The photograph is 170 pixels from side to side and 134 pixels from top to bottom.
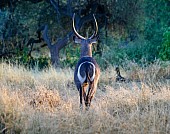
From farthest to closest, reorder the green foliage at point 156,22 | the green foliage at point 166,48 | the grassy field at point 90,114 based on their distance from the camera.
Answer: the green foliage at point 156,22, the green foliage at point 166,48, the grassy field at point 90,114

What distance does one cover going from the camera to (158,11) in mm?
16297

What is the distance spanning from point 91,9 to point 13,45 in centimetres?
385

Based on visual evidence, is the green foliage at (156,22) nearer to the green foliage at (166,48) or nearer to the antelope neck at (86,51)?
the green foliage at (166,48)

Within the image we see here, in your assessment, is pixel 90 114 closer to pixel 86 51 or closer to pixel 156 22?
pixel 86 51

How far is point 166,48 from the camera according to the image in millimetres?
15219

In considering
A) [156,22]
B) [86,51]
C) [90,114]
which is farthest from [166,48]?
[90,114]

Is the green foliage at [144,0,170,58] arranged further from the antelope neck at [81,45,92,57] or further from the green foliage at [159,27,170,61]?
the antelope neck at [81,45,92,57]

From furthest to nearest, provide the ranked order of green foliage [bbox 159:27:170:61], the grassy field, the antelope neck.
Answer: green foliage [bbox 159:27:170:61] < the antelope neck < the grassy field

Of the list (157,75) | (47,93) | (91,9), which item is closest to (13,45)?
(91,9)

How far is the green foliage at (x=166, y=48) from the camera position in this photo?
15.0 metres

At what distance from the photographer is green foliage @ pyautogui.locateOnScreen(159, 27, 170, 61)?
15.0m

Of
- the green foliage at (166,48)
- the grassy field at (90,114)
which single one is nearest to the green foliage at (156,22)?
the green foliage at (166,48)

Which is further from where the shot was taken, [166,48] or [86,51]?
[166,48]

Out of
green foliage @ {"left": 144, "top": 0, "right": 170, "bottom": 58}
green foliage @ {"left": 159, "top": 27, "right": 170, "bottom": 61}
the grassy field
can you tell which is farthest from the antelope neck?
green foliage @ {"left": 144, "top": 0, "right": 170, "bottom": 58}
